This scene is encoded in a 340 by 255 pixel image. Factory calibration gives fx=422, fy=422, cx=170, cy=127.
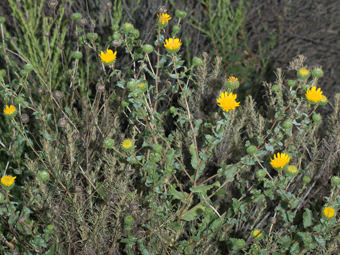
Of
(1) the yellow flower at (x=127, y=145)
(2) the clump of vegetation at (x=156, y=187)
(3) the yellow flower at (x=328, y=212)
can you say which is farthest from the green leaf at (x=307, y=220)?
(1) the yellow flower at (x=127, y=145)

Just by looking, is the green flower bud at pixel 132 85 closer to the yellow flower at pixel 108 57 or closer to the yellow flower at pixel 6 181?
the yellow flower at pixel 108 57

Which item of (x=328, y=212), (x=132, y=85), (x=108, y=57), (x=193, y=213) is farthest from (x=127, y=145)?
(x=328, y=212)

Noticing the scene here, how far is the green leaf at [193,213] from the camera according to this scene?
173 cm

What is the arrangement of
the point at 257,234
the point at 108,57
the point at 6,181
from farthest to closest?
the point at 257,234 → the point at 108,57 → the point at 6,181

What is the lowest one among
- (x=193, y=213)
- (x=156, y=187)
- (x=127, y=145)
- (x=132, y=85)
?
(x=193, y=213)

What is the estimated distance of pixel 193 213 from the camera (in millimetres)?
1756

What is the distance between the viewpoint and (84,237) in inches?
62.4

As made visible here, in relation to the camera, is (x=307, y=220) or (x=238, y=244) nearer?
(x=238, y=244)

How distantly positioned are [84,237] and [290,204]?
2.67ft

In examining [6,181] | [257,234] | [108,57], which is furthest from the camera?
[257,234]

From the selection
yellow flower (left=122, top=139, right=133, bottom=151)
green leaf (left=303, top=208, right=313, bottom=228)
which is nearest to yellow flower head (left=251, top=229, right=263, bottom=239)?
green leaf (left=303, top=208, right=313, bottom=228)

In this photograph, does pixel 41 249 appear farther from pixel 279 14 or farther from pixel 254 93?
pixel 279 14

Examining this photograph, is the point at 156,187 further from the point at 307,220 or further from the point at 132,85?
the point at 307,220

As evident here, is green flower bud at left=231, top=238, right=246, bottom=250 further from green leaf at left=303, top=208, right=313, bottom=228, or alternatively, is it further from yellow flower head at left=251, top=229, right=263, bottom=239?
green leaf at left=303, top=208, right=313, bottom=228
